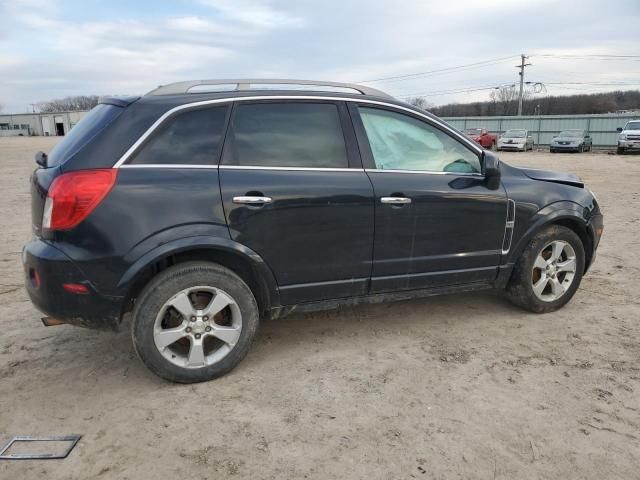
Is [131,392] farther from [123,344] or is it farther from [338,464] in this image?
[338,464]

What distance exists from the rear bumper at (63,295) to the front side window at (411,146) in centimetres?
201

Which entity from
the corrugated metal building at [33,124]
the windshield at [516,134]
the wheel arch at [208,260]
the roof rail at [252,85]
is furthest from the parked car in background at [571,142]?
the corrugated metal building at [33,124]

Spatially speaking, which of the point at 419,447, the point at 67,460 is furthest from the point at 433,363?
the point at 67,460

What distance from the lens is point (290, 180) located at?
3266 mm

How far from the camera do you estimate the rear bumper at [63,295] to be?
2.87 meters

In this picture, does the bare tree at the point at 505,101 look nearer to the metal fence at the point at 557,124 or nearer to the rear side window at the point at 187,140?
the metal fence at the point at 557,124

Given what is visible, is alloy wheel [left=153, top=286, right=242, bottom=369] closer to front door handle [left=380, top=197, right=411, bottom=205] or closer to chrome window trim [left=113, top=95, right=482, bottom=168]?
chrome window trim [left=113, top=95, right=482, bottom=168]

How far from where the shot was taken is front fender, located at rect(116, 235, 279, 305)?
2908 millimetres

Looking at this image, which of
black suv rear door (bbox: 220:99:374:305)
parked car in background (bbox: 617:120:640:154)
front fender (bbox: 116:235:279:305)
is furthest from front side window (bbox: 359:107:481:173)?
parked car in background (bbox: 617:120:640:154)

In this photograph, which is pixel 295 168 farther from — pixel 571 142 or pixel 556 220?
pixel 571 142

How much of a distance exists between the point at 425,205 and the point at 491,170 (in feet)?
2.04

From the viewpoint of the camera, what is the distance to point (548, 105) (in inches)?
3105

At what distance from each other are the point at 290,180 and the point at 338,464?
171 cm

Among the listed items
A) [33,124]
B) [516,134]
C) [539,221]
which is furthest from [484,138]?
[33,124]
